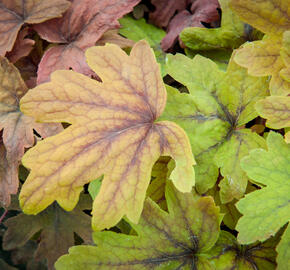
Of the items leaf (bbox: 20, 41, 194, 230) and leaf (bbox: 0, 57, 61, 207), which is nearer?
leaf (bbox: 20, 41, 194, 230)

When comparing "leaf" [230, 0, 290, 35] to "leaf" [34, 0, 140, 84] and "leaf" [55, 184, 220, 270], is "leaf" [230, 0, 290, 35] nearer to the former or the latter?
"leaf" [34, 0, 140, 84]

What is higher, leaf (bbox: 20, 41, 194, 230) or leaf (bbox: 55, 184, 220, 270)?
leaf (bbox: 20, 41, 194, 230)

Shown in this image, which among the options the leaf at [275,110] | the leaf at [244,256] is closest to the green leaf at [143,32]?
the leaf at [275,110]

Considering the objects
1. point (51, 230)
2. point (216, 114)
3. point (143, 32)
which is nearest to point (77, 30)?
point (143, 32)

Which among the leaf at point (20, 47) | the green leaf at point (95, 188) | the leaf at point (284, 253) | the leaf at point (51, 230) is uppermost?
the leaf at point (20, 47)

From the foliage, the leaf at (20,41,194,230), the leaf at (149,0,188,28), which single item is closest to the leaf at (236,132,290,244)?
the foliage

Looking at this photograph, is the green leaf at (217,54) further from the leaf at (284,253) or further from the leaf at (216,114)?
the leaf at (284,253)
